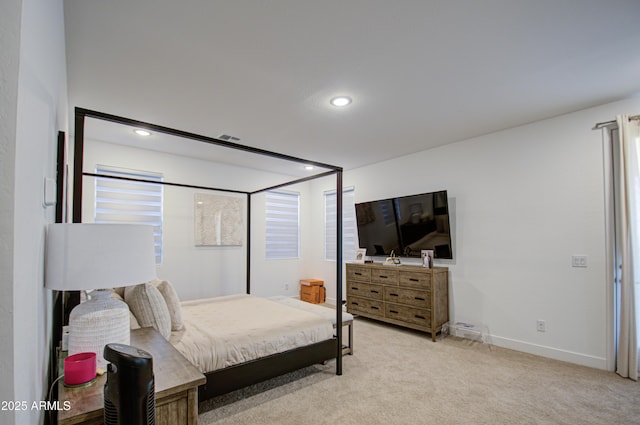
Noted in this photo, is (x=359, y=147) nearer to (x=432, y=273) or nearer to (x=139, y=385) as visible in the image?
(x=432, y=273)

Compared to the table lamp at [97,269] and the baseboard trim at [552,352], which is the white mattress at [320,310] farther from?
the table lamp at [97,269]

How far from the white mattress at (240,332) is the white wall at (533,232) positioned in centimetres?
219

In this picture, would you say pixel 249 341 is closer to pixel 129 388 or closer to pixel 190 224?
pixel 129 388

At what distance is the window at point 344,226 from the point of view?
5.71m

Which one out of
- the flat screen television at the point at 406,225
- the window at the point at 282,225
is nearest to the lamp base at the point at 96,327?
the flat screen television at the point at 406,225

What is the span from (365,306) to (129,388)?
4087mm

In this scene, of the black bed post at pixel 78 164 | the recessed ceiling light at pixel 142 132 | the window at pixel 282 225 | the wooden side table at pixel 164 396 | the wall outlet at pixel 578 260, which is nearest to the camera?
the wooden side table at pixel 164 396

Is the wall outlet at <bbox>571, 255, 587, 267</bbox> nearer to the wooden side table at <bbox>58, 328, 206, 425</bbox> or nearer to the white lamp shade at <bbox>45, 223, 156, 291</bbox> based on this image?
the wooden side table at <bbox>58, 328, 206, 425</bbox>

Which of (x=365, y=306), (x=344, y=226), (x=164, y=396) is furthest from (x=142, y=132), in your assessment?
(x=365, y=306)

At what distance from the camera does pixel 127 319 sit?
1357mm

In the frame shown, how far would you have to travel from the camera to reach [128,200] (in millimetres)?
4297

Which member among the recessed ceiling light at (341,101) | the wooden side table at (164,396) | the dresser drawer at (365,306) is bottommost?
→ the dresser drawer at (365,306)

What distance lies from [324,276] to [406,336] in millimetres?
2367

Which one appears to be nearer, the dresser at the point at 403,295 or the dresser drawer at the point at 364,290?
the dresser at the point at 403,295
